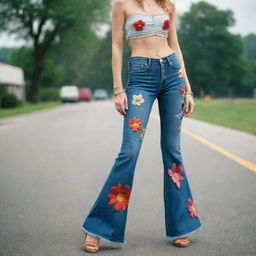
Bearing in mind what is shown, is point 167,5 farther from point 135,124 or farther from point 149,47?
point 135,124

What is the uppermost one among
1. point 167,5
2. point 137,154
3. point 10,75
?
point 167,5

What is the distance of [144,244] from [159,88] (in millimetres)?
1032

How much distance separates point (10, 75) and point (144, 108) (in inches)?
2018

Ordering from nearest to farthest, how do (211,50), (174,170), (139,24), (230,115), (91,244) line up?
(91,244)
(139,24)
(174,170)
(230,115)
(211,50)

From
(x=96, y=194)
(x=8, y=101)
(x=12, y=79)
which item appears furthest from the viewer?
(x=12, y=79)

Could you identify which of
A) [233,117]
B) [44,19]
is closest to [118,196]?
[233,117]

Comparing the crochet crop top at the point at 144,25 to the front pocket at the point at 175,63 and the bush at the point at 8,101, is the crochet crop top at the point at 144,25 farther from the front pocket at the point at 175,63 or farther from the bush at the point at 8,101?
the bush at the point at 8,101

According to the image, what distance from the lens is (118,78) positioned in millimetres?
3658

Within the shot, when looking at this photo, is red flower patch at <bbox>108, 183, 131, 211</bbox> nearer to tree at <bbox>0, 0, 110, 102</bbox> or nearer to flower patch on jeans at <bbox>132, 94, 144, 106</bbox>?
flower patch on jeans at <bbox>132, 94, 144, 106</bbox>

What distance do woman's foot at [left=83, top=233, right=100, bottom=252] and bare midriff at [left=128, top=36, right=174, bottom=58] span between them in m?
1.21

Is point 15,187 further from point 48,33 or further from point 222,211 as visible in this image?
point 48,33

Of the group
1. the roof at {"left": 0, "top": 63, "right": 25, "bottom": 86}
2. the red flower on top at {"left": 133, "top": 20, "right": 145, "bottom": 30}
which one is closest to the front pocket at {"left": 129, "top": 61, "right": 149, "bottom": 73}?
the red flower on top at {"left": 133, "top": 20, "right": 145, "bottom": 30}

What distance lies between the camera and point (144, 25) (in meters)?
3.64

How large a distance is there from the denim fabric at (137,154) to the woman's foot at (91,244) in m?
0.04
